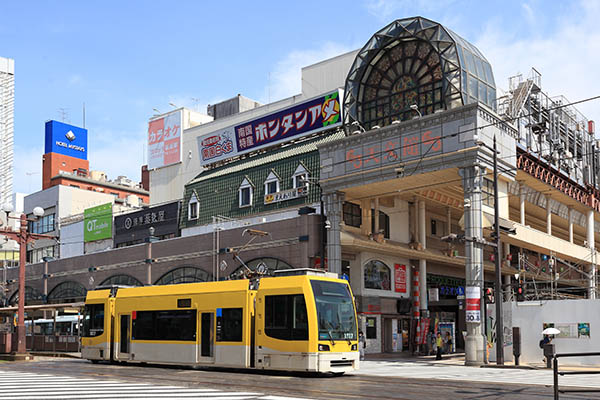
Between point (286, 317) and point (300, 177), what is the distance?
851 inches

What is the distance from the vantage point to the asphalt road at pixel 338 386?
52.8 ft

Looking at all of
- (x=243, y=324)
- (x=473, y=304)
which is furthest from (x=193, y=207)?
(x=243, y=324)

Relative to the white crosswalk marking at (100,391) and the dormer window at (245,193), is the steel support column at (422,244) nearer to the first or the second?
the dormer window at (245,193)

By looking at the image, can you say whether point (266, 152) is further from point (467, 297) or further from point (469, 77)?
point (467, 297)

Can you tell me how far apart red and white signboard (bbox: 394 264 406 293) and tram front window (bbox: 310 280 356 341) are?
828 inches

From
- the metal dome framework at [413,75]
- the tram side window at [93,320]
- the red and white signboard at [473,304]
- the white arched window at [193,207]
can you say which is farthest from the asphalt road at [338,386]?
the white arched window at [193,207]

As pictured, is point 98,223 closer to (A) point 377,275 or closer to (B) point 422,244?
(A) point 377,275

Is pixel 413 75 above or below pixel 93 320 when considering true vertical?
above

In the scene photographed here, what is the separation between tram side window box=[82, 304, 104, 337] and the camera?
29.9 meters

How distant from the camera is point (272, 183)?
45.7m

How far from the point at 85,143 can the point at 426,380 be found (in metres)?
101

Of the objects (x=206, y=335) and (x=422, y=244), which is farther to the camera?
(x=422, y=244)

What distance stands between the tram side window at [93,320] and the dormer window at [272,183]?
1723 centimetres

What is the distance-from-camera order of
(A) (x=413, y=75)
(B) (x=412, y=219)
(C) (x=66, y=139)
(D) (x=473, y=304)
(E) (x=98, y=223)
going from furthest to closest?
(C) (x=66, y=139)
(E) (x=98, y=223)
(B) (x=412, y=219)
(A) (x=413, y=75)
(D) (x=473, y=304)
